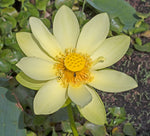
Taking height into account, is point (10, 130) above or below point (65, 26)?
below

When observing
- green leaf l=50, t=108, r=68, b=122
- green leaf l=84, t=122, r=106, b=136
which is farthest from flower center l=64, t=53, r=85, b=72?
green leaf l=84, t=122, r=106, b=136

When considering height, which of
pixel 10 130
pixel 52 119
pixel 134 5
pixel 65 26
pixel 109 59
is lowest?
Answer: pixel 52 119

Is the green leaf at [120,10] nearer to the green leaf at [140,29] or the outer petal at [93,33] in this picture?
the green leaf at [140,29]

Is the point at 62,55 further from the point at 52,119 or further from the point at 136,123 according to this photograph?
the point at 136,123

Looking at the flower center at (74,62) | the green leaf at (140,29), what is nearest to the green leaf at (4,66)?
the flower center at (74,62)

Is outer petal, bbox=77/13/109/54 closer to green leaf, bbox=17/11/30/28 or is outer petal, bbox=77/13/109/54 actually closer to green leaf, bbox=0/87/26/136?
green leaf, bbox=0/87/26/136

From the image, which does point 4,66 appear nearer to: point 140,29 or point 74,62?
point 74,62

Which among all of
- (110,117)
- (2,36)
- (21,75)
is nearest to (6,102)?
(21,75)
